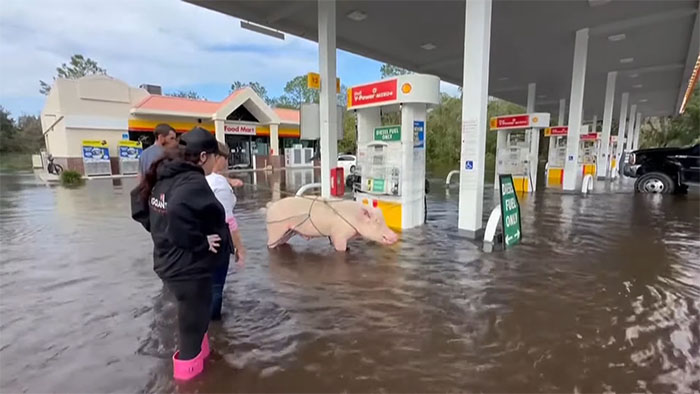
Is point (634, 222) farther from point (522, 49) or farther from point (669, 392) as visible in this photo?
point (522, 49)

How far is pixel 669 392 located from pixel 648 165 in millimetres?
11291

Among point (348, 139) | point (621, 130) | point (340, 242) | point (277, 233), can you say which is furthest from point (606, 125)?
point (348, 139)

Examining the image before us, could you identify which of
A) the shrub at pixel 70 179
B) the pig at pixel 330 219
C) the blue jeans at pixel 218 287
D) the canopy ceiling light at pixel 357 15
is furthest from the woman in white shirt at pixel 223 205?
the shrub at pixel 70 179

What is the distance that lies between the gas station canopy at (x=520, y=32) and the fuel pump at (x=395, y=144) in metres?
3.16

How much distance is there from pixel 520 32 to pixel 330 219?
8849 mm

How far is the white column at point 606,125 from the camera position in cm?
1570

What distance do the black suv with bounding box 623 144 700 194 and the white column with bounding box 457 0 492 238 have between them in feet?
26.4

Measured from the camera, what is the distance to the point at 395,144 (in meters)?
6.21

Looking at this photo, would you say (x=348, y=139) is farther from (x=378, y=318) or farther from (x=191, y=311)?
(x=191, y=311)

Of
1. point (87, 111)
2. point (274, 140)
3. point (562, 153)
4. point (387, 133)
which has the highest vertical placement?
point (87, 111)

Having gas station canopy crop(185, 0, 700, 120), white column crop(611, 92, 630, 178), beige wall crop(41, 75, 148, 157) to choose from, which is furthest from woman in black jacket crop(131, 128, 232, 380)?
white column crop(611, 92, 630, 178)

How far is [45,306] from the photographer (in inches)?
132

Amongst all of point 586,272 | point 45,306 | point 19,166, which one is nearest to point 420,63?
point 586,272

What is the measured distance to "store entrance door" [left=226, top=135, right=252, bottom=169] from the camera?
24.6 metres
